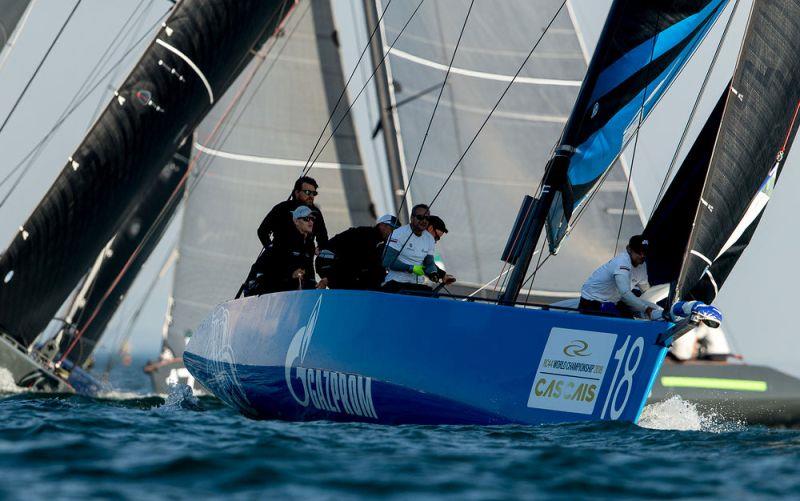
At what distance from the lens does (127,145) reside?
12219mm

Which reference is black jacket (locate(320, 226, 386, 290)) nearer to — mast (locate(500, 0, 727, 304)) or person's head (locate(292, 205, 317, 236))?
person's head (locate(292, 205, 317, 236))

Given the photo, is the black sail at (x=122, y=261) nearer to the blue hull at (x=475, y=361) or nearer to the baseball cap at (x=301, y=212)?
the baseball cap at (x=301, y=212)

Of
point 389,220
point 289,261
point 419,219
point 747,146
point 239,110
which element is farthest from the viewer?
point 239,110

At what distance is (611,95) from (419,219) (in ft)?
4.55

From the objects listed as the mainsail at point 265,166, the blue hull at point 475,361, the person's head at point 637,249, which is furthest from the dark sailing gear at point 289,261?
the mainsail at point 265,166

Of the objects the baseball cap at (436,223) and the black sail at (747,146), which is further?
the baseball cap at (436,223)

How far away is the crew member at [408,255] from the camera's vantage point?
8.09 meters

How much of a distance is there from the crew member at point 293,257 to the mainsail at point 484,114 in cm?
677

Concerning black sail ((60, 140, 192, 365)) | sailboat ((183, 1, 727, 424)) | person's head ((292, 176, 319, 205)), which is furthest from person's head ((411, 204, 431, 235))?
black sail ((60, 140, 192, 365))

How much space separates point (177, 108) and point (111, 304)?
220 inches

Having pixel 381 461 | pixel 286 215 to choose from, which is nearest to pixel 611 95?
pixel 286 215

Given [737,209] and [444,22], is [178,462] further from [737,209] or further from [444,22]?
[444,22]

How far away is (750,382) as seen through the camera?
14289mm

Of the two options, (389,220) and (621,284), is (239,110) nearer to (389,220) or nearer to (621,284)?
(389,220)
